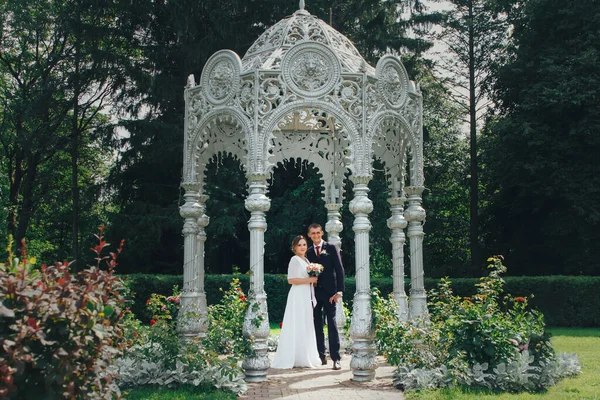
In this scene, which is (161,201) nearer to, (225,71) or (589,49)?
(225,71)

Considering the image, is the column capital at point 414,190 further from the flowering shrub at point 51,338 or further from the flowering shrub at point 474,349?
the flowering shrub at point 51,338

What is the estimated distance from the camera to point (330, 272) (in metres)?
8.89

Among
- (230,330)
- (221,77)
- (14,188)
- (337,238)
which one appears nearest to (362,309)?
(230,330)

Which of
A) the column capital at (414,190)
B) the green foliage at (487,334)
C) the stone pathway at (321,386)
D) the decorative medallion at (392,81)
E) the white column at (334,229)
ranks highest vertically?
the decorative medallion at (392,81)

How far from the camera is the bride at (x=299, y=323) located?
876 cm

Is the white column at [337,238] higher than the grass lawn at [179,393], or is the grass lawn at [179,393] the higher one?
the white column at [337,238]

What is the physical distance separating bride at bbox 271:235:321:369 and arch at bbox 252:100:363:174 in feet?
4.62

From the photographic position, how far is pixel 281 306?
746 inches

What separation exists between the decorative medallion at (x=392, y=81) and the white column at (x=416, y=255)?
155cm

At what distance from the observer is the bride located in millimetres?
8758

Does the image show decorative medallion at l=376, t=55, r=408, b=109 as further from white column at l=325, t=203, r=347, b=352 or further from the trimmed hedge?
the trimmed hedge

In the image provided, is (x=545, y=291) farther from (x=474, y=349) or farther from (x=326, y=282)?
(x=474, y=349)

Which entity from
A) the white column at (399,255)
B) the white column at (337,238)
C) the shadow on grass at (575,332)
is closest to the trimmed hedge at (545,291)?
the shadow on grass at (575,332)

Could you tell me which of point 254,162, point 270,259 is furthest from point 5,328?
point 270,259
